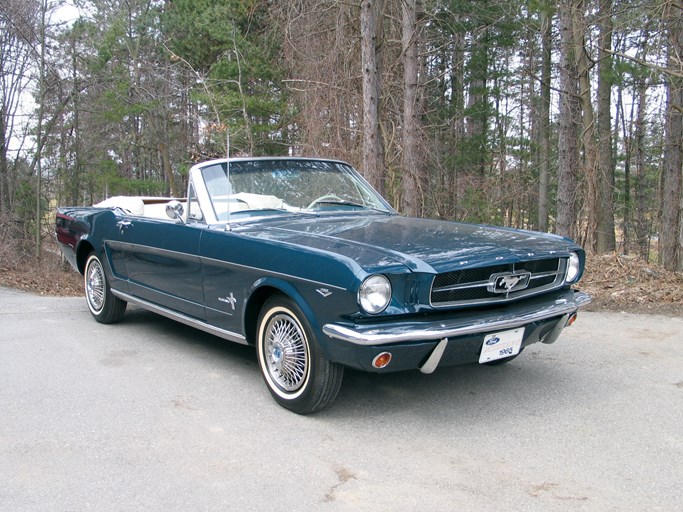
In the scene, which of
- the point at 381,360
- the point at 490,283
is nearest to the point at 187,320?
the point at 381,360

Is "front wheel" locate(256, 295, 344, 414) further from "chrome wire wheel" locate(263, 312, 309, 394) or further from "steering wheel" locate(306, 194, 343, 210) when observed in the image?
"steering wheel" locate(306, 194, 343, 210)

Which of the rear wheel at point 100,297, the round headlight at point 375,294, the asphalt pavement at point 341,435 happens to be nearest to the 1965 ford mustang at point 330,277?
the round headlight at point 375,294

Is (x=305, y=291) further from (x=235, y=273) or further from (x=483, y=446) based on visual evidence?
(x=483, y=446)

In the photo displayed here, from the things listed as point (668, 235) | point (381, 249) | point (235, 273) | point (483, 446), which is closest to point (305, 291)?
point (381, 249)

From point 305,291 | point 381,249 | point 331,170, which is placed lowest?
point 305,291

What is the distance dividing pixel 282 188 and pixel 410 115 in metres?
7.88

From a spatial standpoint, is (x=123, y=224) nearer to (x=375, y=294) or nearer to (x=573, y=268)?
(x=375, y=294)

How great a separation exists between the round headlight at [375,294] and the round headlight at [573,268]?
5.47 feet

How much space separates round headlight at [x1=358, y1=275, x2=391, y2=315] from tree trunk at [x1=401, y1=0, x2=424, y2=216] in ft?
29.1

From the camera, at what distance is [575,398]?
14.1ft

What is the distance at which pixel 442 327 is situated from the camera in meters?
3.51

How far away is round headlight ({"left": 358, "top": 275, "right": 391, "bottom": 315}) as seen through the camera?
3.44 meters

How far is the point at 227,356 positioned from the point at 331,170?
1833 mm

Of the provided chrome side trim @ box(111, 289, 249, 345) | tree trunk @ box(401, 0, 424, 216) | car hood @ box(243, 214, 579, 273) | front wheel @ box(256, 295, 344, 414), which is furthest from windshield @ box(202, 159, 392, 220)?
tree trunk @ box(401, 0, 424, 216)
